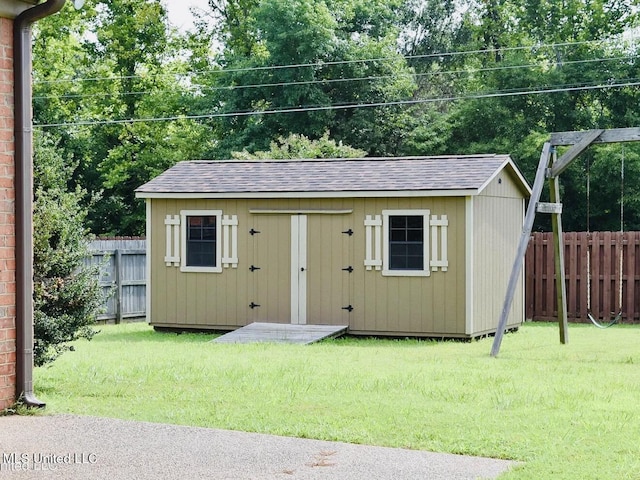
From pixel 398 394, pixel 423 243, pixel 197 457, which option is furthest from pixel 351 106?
pixel 197 457

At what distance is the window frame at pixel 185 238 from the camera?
19.4 metres

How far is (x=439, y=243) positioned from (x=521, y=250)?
2432 millimetres

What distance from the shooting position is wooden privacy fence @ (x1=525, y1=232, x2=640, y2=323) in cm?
2167

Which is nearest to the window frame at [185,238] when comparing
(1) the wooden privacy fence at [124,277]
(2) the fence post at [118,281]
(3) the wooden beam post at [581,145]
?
(1) the wooden privacy fence at [124,277]

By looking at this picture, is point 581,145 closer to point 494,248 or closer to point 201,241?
point 494,248

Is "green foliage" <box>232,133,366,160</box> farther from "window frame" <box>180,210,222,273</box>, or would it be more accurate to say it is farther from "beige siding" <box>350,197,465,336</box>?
"beige siding" <box>350,197,465,336</box>

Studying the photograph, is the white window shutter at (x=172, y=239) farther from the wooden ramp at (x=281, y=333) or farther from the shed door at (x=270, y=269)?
the wooden ramp at (x=281, y=333)

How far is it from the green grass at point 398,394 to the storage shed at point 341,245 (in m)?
1.45

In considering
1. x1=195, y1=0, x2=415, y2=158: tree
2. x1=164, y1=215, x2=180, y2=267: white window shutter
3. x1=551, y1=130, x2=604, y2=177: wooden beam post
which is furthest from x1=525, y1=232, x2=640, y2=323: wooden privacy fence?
x1=195, y1=0, x2=415, y2=158: tree

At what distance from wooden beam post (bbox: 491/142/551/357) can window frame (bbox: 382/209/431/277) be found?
2.43 meters

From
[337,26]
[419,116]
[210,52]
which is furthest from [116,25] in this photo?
[419,116]

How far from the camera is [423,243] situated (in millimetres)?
18078

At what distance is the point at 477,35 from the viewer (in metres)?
42.7

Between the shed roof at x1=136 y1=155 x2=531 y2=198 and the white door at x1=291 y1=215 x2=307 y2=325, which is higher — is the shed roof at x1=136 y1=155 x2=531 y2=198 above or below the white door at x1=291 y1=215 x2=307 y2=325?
above
